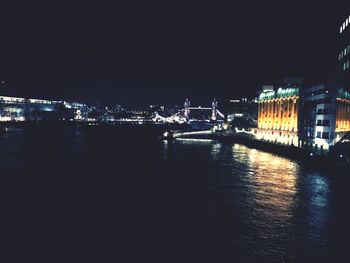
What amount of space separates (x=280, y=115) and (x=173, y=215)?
4879 cm

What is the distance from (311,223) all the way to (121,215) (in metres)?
9.79

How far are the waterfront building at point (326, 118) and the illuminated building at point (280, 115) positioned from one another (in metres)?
5.79

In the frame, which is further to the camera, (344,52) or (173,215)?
(344,52)

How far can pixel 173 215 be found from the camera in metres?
19.5

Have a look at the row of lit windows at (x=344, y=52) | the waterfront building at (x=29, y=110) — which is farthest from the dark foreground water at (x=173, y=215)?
the waterfront building at (x=29, y=110)

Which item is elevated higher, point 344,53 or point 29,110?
point 344,53

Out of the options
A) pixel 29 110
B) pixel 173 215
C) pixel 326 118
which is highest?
pixel 29 110

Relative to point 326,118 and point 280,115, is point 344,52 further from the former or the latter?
point 280,115

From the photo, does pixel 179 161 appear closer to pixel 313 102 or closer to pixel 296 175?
pixel 296 175

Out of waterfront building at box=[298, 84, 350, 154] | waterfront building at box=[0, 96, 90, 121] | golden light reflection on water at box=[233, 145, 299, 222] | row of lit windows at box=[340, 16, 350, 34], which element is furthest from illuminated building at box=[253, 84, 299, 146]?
waterfront building at box=[0, 96, 90, 121]

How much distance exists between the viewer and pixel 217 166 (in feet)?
128

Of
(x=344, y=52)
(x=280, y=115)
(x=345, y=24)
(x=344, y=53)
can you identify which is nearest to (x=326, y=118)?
(x=344, y=53)

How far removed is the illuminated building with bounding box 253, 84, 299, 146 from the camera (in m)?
58.5

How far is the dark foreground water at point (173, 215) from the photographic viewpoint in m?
14.4
